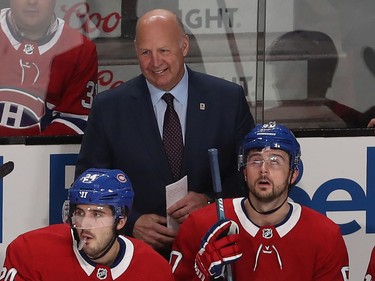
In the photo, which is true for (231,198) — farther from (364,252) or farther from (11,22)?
(11,22)

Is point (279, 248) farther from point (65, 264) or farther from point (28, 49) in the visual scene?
point (28, 49)

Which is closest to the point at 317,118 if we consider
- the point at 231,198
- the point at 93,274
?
the point at 231,198

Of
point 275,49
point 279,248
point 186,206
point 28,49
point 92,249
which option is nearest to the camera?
point 92,249

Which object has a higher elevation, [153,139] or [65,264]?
[153,139]

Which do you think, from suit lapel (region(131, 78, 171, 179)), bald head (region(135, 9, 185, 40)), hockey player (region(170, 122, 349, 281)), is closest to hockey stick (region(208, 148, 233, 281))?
hockey player (region(170, 122, 349, 281))

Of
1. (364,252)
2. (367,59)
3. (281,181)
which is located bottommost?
(364,252)

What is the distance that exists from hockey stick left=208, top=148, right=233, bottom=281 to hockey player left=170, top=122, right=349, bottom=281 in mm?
23

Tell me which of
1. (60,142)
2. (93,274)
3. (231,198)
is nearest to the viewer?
(93,274)

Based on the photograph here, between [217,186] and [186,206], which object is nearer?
[217,186]

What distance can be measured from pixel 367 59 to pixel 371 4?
0.66 feet

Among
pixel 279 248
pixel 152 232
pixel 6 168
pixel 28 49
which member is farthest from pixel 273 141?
pixel 28 49

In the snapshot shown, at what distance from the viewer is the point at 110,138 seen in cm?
443

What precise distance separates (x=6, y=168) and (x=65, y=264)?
657 millimetres

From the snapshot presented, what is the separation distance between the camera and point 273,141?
164 inches
